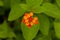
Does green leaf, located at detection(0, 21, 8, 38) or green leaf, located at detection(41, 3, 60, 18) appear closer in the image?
green leaf, located at detection(41, 3, 60, 18)

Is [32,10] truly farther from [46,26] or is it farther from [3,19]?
[3,19]

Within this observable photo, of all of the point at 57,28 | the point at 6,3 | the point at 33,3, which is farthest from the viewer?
the point at 6,3

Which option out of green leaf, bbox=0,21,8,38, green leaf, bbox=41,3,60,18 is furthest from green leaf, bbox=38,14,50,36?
green leaf, bbox=0,21,8,38

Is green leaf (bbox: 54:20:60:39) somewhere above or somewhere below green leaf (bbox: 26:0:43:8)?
below

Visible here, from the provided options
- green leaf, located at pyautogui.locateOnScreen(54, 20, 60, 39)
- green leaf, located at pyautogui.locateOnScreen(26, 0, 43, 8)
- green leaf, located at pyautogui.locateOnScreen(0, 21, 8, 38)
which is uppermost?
green leaf, located at pyautogui.locateOnScreen(26, 0, 43, 8)

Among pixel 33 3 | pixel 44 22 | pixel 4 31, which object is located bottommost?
pixel 4 31

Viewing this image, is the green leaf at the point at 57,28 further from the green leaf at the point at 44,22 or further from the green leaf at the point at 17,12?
the green leaf at the point at 17,12

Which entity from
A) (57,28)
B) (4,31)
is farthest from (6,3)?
(57,28)

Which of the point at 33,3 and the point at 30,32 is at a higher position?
the point at 33,3

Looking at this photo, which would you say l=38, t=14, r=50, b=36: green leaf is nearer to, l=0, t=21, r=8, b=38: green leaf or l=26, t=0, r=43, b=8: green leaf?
l=26, t=0, r=43, b=8: green leaf

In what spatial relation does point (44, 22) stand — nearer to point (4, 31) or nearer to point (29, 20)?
point (29, 20)

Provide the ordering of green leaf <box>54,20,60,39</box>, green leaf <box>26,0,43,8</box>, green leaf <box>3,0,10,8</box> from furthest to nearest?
green leaf <box>3,0,10,8</box> < green leaf <box>54,20,60,39</box> < green leaf <box>26,0,43,8</box>

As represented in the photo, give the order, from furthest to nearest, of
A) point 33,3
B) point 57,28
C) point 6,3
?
point 6,3, point 57,28, point 33,3
